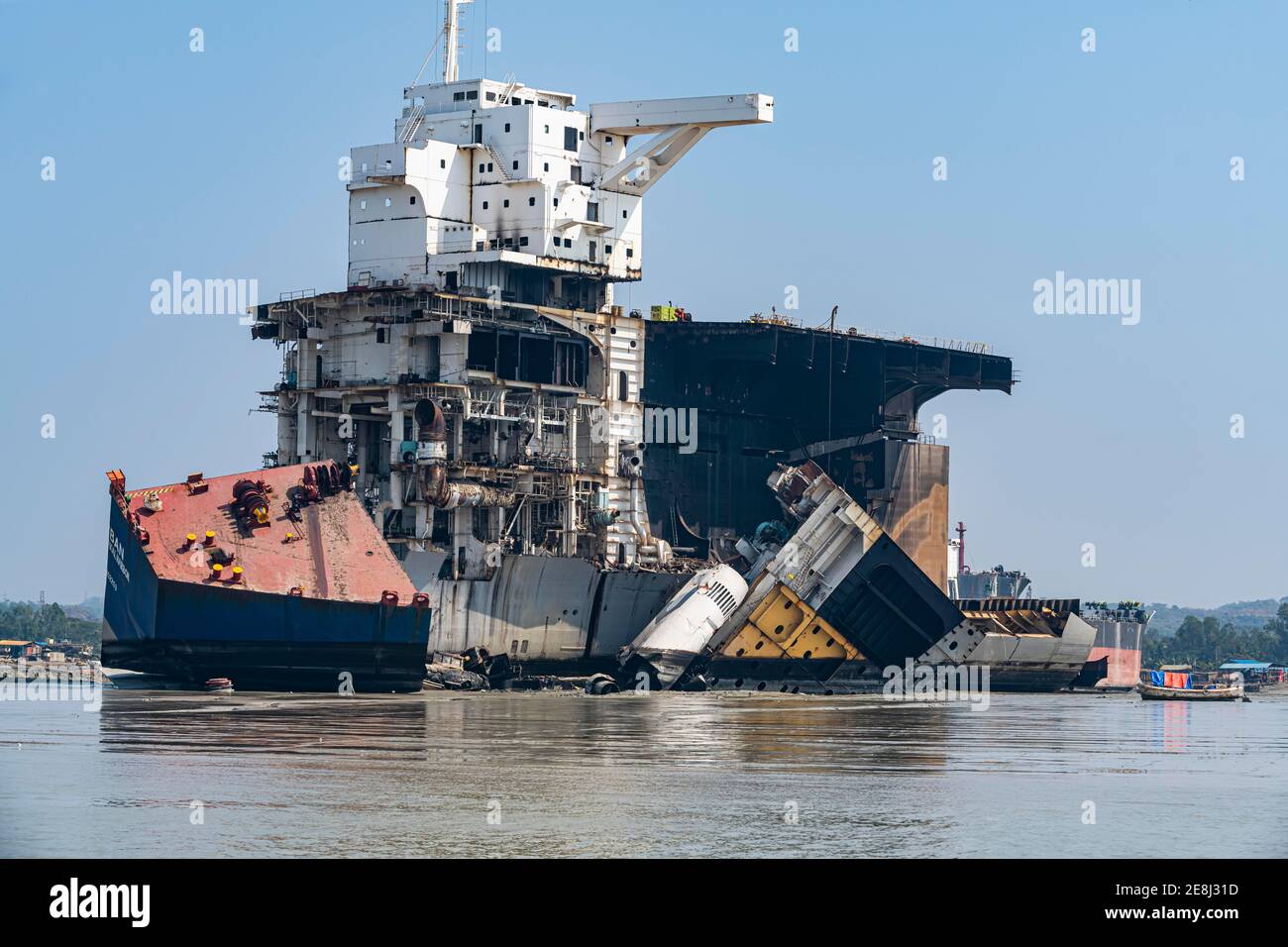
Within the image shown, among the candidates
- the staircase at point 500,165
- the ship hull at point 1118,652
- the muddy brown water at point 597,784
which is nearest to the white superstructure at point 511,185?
the staircase at point 500,165

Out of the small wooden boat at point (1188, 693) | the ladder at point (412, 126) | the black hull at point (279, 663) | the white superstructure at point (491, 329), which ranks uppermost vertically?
the ladder at point (412, 126)

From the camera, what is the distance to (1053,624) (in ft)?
320

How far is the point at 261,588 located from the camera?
64250mm

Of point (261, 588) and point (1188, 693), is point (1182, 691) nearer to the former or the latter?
point (1188, 693)

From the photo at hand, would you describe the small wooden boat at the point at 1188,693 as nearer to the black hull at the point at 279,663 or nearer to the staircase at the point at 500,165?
the staircase at the point at 500,165

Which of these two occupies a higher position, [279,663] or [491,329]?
[491,329]

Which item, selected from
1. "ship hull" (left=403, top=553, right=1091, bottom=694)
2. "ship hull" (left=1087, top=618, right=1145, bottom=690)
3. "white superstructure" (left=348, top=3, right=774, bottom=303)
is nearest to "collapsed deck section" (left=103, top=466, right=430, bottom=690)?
"ship hull" (left=403, top=553, right=1091, bottom=694)

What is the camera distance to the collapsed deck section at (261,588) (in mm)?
63594

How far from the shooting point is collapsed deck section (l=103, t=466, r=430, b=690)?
63.6 metres

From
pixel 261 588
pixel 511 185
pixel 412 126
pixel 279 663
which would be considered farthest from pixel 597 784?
pixel 412 126

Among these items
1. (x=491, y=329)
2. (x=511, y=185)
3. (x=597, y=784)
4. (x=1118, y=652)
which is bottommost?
(x=597, y=784)

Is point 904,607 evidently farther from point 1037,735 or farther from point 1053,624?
point 1037,735
